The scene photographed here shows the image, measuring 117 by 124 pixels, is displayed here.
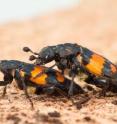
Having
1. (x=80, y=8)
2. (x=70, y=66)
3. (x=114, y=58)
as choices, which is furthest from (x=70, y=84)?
(x=80, y=8)

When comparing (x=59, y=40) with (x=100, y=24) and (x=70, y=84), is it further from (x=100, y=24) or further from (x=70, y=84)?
(x=70, y=84)

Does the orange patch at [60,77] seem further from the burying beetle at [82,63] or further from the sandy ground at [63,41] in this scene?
the sandy ground at [63,41]

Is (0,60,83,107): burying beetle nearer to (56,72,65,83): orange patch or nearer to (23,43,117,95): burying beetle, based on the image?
(56,72,65,83): orange patch

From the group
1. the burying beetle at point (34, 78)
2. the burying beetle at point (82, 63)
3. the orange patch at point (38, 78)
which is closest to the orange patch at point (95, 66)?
the burying beetle at point (82, 63)

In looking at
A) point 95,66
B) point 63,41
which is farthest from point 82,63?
point 63,41

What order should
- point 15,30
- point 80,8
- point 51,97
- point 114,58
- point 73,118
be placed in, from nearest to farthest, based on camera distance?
point 73,118 < point 51,97 < point 114,58 < point 15,30 < point 80,8

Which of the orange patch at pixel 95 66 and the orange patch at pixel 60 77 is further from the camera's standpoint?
the orange patch at pixel 60 77
